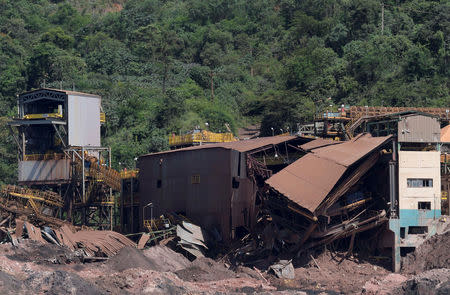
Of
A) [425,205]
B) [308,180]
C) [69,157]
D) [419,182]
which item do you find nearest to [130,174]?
[69,157]

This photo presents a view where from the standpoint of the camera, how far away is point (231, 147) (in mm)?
62844

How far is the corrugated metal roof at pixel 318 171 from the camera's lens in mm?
56500

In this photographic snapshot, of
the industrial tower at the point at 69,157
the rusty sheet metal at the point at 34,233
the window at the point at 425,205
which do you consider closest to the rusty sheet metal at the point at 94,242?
the rusty sheet metal at the point at 34,233

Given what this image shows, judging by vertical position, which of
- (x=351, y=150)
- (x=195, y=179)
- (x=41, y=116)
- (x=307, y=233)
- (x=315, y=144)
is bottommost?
(x=307, y=233)

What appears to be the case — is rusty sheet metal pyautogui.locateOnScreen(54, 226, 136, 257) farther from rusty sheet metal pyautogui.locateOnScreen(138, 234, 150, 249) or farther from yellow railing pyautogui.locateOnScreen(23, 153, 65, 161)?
yellow railing pyautogui.locateOnScreen(23, 153, 65, 161)

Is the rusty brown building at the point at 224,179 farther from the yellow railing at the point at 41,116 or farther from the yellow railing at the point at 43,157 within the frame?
the yellow railing at the point at 41,116

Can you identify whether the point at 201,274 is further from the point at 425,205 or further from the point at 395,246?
the point at 425,205

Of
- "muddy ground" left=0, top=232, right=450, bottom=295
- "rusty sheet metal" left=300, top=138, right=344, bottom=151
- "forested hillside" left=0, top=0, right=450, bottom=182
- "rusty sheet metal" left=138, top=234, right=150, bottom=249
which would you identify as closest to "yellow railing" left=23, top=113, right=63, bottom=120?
"forested hillside" left=0, top=0, right=450, bottom=182

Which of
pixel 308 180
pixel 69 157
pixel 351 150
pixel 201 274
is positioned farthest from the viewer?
pixel 69 157

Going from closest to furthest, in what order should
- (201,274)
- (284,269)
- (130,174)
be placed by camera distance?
(201,274) < (284,269) < (130,174)

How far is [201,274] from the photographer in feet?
182

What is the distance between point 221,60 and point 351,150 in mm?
67127

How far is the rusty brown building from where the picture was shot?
6197 cm

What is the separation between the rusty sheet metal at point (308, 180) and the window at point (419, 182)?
494cm
